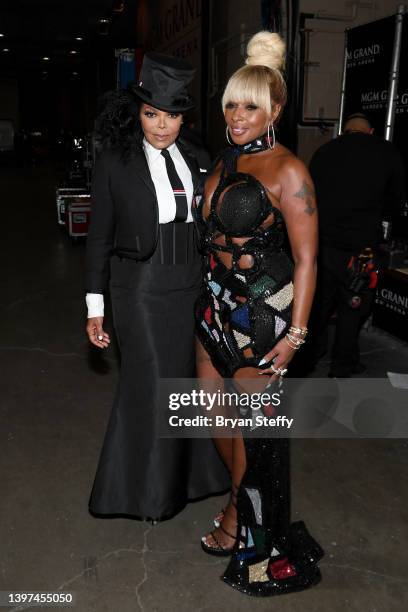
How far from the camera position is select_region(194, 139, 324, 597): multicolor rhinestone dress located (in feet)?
5.97

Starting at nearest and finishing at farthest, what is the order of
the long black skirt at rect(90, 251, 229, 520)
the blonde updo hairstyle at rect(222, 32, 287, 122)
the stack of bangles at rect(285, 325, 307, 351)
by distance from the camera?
the blonde updo hairstyle at rect(222, 32, 287, 122) → the stack of bangles at rect(285, 325, 307, 351) → the long black skirt at rect(90, 251, 229, 520)

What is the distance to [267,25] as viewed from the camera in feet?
22.1

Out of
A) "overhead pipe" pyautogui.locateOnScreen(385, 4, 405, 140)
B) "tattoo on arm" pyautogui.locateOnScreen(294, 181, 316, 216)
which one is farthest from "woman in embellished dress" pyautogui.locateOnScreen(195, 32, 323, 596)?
"overhead pipe" pyautogui.locateOnScreen(385, 4, 405, 140)

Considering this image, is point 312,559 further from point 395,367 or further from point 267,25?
point 267,25

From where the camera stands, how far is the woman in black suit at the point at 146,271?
2074 millimetres

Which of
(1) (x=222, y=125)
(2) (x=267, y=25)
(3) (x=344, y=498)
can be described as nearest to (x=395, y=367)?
(3) (x=344, y=498)

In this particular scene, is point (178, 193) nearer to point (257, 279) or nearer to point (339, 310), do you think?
point (257, 279)

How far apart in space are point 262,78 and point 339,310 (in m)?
2.67

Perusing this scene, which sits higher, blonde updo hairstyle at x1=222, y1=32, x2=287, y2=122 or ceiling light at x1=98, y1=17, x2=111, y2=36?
ceiling light at x1=98, y1=17, x2=111, y2=36

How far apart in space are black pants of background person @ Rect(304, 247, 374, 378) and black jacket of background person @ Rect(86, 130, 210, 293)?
200 centimetres

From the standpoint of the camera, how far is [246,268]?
185 cm

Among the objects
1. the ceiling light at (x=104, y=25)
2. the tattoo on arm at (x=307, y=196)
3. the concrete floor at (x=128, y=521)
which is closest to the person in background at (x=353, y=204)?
the concrete floor at (x=128, y=521)

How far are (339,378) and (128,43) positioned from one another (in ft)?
64.5

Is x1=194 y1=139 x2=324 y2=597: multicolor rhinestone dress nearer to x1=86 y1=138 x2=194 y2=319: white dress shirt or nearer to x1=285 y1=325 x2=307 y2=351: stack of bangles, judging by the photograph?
x1=285 y1=325 x2=307 y2=351: stack of bangles
